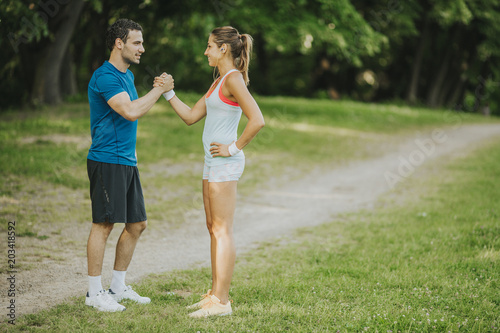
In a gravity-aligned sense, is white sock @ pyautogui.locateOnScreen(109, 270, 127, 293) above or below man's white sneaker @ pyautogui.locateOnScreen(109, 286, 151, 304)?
above

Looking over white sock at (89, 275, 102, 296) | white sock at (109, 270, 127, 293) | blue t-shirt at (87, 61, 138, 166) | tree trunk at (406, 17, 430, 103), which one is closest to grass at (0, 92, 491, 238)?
white sock at (109, 270, 127, 293)

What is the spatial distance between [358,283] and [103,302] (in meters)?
2.38

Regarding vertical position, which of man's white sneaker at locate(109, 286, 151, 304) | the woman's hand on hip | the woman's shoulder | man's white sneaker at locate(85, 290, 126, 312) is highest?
the woman's shoulder

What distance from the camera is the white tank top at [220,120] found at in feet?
12.3

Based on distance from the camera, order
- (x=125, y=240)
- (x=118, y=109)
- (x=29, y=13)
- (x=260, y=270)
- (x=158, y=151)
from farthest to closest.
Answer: (x=158, y=151)
(x=29, y=13)
(x=260, y=270)
(x=125, y=240)
(x=118, y=109)

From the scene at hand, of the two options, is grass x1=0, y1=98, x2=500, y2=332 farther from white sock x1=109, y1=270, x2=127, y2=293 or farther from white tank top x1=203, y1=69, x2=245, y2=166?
white tank top x1=203, y1=69, x2=245, y2=166

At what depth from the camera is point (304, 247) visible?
607 centimetres

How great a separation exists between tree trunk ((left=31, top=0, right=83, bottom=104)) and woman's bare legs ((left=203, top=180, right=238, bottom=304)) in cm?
1094

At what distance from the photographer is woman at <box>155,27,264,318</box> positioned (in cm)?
370

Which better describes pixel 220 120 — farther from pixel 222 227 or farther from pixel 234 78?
pixel 222 227

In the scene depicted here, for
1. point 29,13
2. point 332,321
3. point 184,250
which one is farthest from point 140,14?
point 332,321

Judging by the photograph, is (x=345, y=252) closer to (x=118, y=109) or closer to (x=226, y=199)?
(x=226, y=199)

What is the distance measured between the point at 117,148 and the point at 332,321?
2.21m

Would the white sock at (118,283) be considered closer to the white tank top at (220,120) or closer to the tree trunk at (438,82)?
the white tank top at (220,120)
